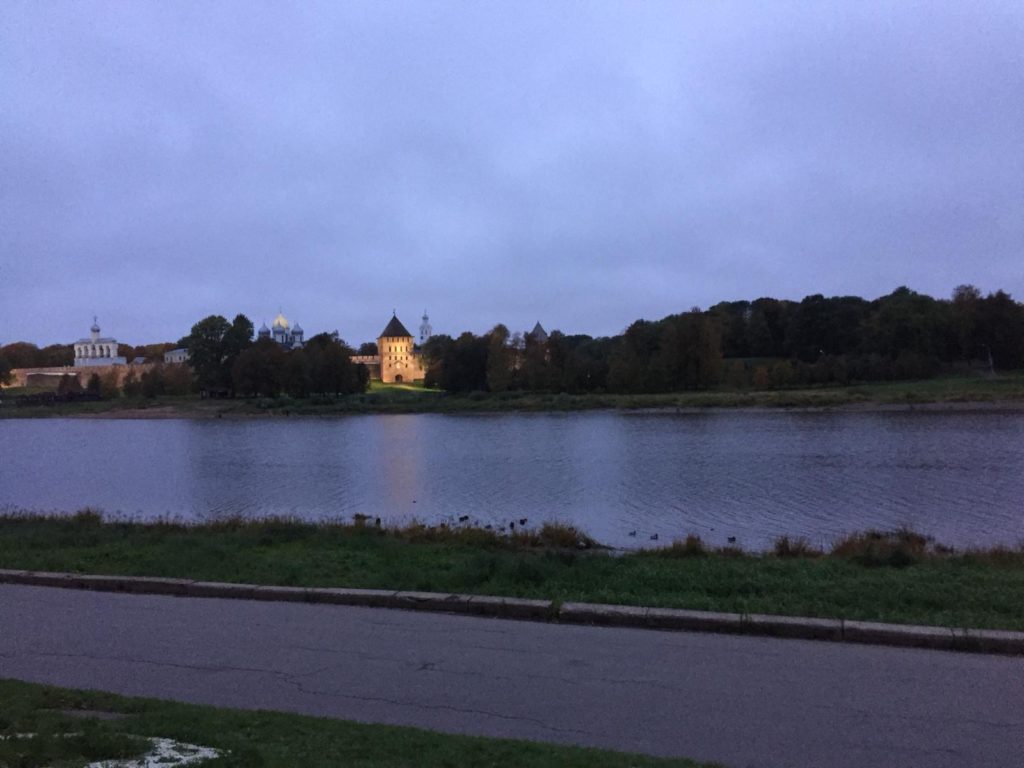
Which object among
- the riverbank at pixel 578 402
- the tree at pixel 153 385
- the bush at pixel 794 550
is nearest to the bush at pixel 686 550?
Result: the bush at pixel 794 550

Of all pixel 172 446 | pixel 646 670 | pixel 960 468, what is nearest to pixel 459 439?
pixel 172 446

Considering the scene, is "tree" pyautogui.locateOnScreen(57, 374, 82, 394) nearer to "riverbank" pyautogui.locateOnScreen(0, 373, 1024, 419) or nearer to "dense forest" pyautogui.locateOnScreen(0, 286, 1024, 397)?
"dense forest" pyautogui.locateOnScreen(0, 286, 1024, 397)

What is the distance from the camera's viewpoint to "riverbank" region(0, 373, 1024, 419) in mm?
65750

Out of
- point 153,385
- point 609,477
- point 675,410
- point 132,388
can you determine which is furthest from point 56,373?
point 609,477

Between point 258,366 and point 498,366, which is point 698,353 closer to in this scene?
point 498,366

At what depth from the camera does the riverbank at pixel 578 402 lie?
216 feet

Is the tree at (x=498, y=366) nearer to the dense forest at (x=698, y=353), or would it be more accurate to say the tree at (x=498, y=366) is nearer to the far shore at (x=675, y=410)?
the dense forest at (x=698, y=353)

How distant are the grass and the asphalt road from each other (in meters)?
0.39

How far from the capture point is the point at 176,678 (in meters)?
6.36

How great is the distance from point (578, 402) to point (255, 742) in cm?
7777

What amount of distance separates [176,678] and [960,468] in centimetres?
2694

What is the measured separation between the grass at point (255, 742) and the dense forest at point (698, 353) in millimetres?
A: 83027

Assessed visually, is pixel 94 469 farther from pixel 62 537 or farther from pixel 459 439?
pixel 62 537

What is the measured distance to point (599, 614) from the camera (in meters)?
7.70
